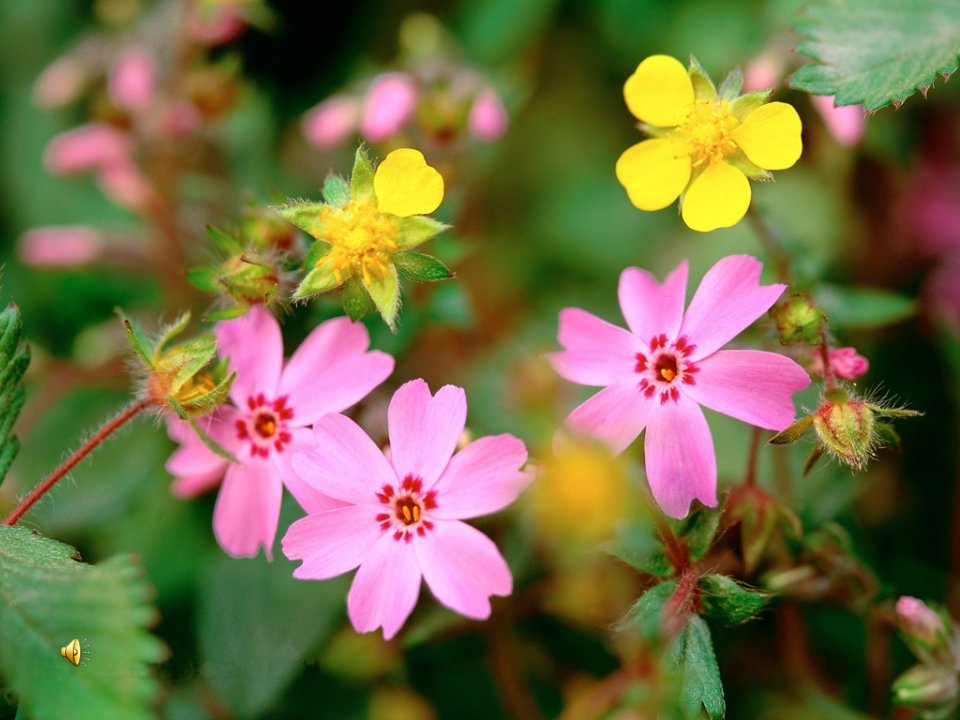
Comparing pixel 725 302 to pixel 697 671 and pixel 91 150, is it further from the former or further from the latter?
pixel 91 150

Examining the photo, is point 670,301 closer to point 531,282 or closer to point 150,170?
point 531,282

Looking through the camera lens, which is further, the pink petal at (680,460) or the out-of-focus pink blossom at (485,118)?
the out-of-focus pink blossom at (485,118)

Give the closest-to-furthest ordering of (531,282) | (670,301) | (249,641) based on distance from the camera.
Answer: (670,301) → (249,641) → (531,282)

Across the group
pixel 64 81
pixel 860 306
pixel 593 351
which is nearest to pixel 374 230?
pixel 593 351

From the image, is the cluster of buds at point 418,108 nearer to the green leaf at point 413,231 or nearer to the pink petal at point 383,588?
the green leaf at point 413,231

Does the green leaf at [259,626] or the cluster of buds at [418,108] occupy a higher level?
the cluster of buds at [418,108]

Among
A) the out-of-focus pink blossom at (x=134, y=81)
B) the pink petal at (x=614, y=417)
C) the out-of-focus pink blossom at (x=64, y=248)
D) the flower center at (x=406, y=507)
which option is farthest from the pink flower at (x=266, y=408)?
the out-of-focus pink blossom at (x=134, y=81)

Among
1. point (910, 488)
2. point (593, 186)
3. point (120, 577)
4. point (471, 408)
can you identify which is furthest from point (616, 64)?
point (120, 577)
